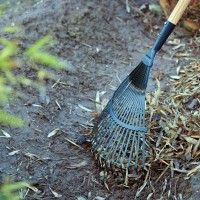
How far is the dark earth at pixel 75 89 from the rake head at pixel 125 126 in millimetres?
94

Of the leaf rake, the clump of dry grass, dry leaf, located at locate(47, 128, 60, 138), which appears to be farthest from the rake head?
dry leaf, located at locate(47, 128, 60, 138)

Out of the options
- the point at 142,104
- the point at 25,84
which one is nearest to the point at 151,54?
the point at 142,104

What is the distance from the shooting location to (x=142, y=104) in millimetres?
1943

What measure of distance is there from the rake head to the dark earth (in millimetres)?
94

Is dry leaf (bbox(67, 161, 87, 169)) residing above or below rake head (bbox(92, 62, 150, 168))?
below

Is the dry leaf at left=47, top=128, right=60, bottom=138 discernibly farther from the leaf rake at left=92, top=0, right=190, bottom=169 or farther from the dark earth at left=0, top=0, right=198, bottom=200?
the leaf rake at left=92, top=0, right=190, bottom=169

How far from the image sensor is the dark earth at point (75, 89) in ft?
6.26

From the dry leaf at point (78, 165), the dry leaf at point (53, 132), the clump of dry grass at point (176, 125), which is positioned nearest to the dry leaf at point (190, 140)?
the clump of dry grass at point (176, 125)

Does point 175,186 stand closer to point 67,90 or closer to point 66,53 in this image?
point 67,90

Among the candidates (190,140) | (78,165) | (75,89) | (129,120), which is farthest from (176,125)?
(75,89)

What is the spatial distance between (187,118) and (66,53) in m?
0.89

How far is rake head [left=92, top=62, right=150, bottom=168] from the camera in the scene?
6.27 ft

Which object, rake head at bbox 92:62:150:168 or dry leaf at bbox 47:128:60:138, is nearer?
rake head at bbox 92:62:150:168

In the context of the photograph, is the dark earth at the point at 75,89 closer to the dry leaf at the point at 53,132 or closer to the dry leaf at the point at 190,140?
the dry leaf at the point at 53,132
